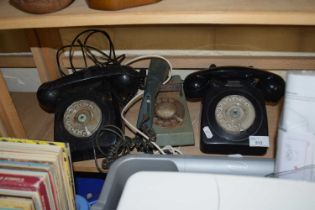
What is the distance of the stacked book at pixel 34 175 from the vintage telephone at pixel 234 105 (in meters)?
0.33

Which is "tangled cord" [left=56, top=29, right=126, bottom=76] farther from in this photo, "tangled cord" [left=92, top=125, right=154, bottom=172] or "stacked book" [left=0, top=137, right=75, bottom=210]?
"stacked book" [left=0, top=137, right=75, bottom=210]

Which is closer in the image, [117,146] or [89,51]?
[117,146]

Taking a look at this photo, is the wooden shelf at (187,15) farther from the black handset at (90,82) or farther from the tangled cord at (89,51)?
the tangled cord at (89,51)

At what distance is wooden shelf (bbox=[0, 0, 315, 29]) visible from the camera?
50cm

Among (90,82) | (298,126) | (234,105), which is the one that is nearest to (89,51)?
(90,82)

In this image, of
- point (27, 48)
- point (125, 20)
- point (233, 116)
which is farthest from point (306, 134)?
point (27, 48)

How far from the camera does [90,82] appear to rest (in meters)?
0.81

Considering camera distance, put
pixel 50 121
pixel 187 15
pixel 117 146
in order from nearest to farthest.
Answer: pixel 187 15 → pixel 117 146 → pixel 50 121

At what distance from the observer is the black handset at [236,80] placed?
78 cm

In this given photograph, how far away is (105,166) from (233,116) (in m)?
0.34

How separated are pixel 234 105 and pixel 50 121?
1.74 feet

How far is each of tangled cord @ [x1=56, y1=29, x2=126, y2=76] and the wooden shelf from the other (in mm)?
368

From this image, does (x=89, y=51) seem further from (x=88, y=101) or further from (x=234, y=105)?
(x=234, y=105)

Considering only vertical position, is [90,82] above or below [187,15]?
below
